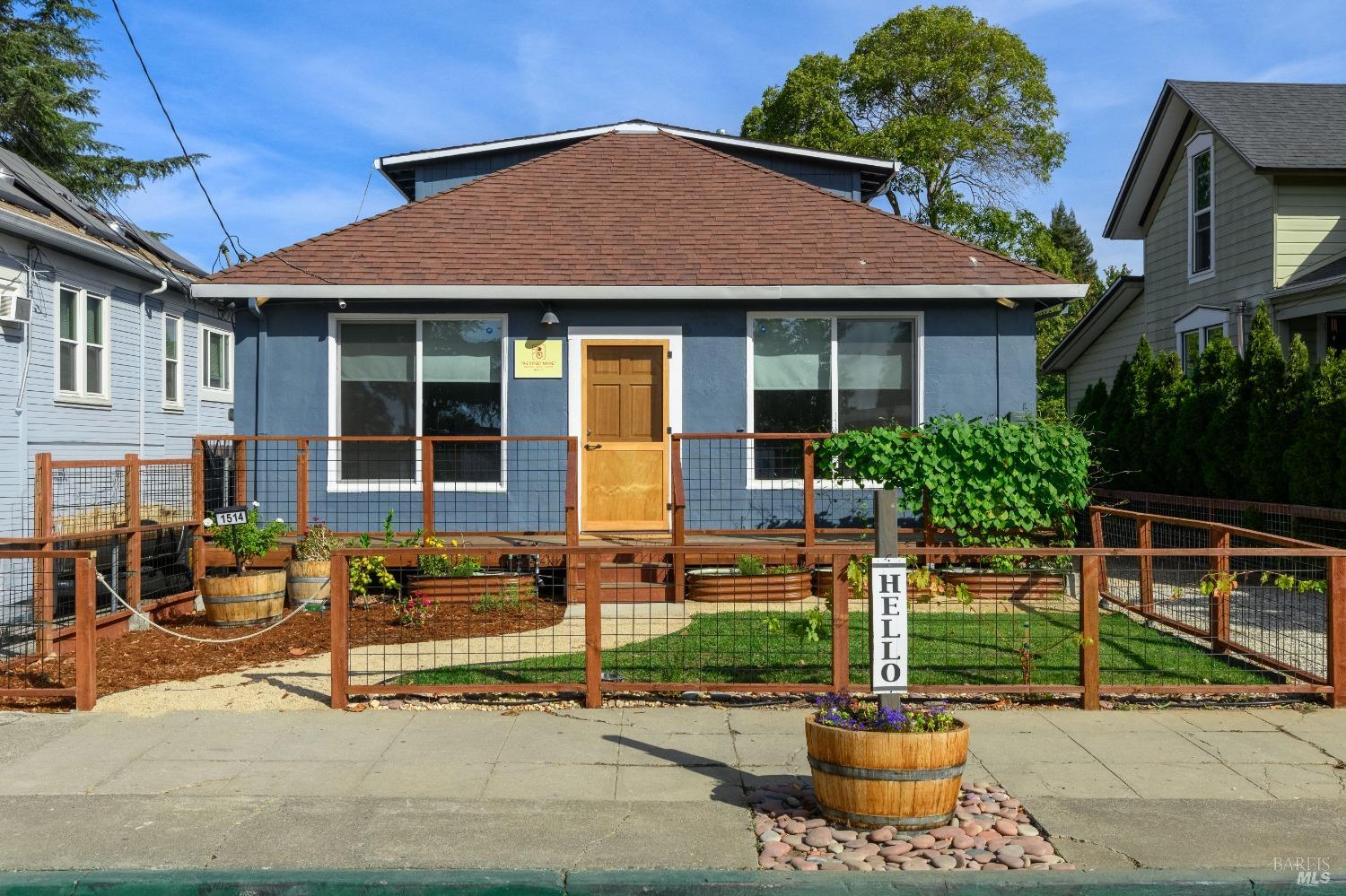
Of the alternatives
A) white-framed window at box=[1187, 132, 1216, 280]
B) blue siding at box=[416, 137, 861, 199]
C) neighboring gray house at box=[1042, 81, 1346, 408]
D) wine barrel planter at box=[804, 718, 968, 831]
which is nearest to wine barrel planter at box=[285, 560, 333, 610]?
blue siding at box=[416, 137, 861, 199]

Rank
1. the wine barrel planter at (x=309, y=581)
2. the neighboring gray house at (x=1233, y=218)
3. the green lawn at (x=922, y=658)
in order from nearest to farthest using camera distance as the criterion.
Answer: the green lawn at (x=922, y=658)
the wine barrel planter at (x=309, y=581)
the neighboring gray house at (x=1233, y=218)

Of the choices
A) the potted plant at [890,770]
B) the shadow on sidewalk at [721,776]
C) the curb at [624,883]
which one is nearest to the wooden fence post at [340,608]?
the shadow on sidewalk at [721,776]

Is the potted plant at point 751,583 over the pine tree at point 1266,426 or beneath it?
beneath

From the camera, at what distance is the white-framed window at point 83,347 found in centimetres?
1645

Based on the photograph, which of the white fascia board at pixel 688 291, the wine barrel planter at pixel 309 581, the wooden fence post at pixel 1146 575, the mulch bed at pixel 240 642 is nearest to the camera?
the mulch bed at pixel 240 642

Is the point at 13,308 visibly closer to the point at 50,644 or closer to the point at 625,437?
the point at 50,644

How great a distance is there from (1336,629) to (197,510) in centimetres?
1006

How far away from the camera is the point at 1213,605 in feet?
28.4

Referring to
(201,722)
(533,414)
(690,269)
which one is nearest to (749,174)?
(690,269)

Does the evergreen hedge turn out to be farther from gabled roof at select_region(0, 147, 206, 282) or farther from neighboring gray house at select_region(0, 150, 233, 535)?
gabled roof at select_region(0, 147, 206, 282)

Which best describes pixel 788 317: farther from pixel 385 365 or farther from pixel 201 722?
pixel 201 722

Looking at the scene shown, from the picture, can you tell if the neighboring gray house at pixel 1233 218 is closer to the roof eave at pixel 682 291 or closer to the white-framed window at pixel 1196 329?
the white-framed window at pixel 1196 329

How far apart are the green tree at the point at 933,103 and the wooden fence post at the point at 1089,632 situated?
27.2 meters

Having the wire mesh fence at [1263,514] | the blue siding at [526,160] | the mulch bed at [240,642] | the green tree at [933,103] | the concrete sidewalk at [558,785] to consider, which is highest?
the green tree at [933,103]
